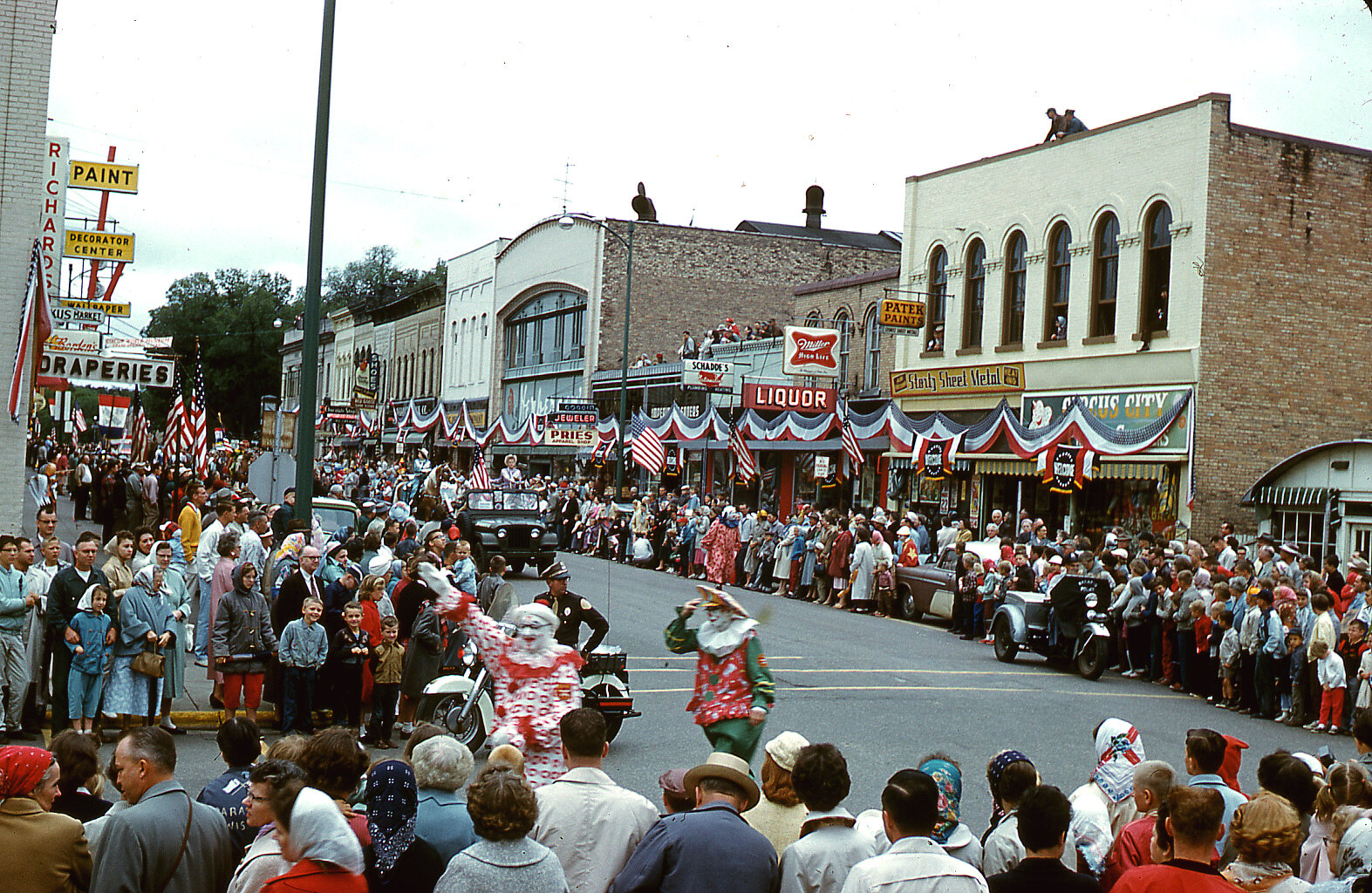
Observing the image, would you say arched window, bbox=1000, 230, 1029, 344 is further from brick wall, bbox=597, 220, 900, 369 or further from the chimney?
the chimney

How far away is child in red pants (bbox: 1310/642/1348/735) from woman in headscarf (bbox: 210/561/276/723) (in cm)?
1088

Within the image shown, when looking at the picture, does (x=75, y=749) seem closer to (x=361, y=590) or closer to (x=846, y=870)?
(x=846, y=870)

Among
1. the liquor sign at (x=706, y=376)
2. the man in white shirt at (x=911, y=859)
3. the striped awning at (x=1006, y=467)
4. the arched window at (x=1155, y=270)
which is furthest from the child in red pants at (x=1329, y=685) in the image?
the liquor sign at (x=706, y=376)

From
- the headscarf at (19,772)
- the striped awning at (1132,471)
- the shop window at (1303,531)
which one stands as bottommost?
the headscarf at (19,772)

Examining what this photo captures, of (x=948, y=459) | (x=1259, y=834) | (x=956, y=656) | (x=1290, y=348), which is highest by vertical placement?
(x=1290, y=348)

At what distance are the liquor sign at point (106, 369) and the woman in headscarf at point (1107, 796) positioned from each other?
17.5 meters

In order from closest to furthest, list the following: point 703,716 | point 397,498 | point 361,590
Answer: point 703,716 → point 361,590 → point 397,498

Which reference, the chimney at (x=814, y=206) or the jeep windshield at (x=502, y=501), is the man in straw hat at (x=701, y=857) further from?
the chimney at (x=814, y=206)

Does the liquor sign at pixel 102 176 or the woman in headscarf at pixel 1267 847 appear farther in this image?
the liquor sign at pixel 102 176

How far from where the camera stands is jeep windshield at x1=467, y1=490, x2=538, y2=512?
94.7 feet

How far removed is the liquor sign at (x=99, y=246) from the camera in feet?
80.5

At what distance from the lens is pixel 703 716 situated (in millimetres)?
8016

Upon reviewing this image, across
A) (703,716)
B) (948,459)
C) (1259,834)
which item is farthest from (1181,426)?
(1259,834)

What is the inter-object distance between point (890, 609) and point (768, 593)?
4.28m
